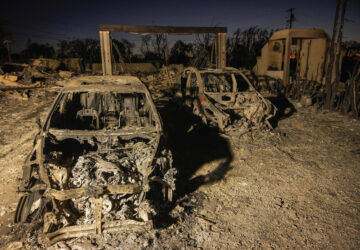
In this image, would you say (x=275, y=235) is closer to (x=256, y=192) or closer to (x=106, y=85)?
(x=256, y=192)

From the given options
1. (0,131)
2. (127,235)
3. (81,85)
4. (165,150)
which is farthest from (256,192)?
(0,131)

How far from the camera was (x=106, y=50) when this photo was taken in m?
8.30

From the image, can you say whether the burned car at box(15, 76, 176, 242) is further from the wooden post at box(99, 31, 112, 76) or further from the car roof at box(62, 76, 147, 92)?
the wooden post at box(99, 31, 112, 76)

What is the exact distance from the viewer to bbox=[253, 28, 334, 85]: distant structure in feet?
38.0

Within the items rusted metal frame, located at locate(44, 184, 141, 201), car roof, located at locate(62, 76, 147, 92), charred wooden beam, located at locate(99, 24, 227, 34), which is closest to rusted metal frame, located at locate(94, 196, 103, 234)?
rusted metal frame, located at locate(44, 184, 141, 201)

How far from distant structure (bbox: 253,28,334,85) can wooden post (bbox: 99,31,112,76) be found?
7969 mm

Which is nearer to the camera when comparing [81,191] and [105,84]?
[81,191]

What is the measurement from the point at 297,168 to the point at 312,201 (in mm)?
1112

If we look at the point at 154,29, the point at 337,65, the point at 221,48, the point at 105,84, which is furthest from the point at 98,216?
the point at 337,65

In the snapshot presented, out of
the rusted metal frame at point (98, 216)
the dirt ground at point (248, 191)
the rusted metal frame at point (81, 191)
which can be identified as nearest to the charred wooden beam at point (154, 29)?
the dirt ground at point (248, 191)

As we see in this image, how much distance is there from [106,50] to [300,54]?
402 inches

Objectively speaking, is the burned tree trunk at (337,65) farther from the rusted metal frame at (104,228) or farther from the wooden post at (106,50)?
the rusted metal frame at (104,228)

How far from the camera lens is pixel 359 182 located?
420 centimetres

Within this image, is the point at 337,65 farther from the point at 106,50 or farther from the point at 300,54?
the point at 106,50
